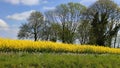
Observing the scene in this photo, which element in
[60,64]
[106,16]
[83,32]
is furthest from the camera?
[83,32]

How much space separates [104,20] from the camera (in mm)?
76438

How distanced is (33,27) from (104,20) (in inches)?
850

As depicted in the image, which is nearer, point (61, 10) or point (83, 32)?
point (83, 32)

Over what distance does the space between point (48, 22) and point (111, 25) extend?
801 inches

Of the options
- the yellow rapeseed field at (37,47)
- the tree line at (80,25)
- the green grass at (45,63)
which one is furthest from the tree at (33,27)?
the green grass at (45,63)

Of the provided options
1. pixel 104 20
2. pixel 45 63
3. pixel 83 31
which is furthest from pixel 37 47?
pixel 83 31

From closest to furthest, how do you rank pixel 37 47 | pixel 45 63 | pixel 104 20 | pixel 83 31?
1. pixel 45 63
2. pixel 37 47
3. pixel 104 20
4. pixel 83 31

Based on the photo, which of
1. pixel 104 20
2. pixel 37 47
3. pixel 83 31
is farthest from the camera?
pixel 83 31

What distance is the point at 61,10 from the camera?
88.8 meters

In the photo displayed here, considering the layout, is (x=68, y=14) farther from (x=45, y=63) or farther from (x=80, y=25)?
(x=45, y=63)

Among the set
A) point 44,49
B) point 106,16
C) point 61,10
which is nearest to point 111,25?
point 106,16

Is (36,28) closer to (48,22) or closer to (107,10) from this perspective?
(48,22)

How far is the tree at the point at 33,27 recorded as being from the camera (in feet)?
290

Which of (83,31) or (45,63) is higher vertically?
(45,63)
